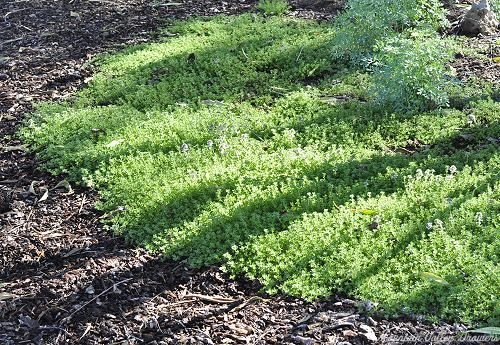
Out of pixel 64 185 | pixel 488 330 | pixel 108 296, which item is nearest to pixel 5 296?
pixel 108 296

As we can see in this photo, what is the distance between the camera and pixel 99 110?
6.23 m

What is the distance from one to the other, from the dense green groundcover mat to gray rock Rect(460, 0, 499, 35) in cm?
152

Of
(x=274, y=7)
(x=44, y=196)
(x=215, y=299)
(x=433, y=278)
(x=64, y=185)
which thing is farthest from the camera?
(x=274, y=7)

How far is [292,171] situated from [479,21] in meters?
3.60

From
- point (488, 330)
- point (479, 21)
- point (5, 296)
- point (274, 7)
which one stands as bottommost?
point (5, 296)

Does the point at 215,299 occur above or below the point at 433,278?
below

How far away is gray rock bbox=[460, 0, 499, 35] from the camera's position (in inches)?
288

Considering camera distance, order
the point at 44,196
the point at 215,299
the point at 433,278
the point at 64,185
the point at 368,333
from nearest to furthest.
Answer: the point at 368,333
the point at 433,278
the point at 215,299
the point at 44,196
the point at 64,185

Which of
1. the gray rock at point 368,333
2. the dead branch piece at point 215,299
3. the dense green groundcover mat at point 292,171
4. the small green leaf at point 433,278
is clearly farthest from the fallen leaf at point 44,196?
the small green leaf at point 433,278

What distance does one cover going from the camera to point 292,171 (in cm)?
493

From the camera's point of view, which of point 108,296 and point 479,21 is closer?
point 108,296

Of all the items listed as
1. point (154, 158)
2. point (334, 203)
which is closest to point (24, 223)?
point (154, 158)

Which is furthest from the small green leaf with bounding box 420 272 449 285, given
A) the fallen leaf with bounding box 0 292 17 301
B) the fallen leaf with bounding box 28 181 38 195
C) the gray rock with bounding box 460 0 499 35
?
the gray rock with bounding box 460 0 499 35

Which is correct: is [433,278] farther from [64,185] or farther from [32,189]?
[32,189]
